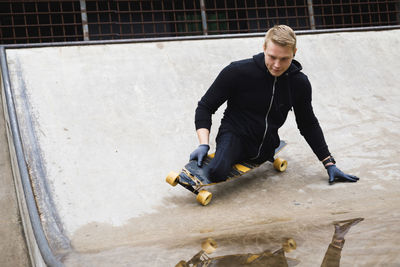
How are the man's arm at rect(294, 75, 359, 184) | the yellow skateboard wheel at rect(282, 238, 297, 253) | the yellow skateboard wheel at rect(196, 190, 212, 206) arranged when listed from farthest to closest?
the man's arm at rect(294, 75, 359, 184), the yellow skateboard wheel at rect(196, 190, 212, 206), the yellow skateboard wheel at rect(282, 238, 297, 253)

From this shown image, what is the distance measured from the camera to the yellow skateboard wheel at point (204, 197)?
7.88 ft

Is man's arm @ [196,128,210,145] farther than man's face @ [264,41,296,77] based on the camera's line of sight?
Yes

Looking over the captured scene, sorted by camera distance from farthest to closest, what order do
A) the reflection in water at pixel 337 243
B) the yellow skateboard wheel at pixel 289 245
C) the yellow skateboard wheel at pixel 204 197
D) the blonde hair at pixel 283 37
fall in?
1. the yellow skateboard wheel at pixel 204 197
2. the blonde hair at pixel 283 37
3. the yellow skateboard wheel at pixel 289 245
4. the reflection in water at pixel 337 243

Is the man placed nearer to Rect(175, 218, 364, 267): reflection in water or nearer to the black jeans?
the black jeans

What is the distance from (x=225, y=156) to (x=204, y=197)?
279 mm

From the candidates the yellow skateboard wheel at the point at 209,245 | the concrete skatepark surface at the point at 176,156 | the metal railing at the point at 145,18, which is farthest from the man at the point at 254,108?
the metal railing at the point at 145,18

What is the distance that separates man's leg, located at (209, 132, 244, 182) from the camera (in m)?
2.42

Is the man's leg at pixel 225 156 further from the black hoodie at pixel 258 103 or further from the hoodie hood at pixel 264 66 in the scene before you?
the hoodie hood at pixel 264 66

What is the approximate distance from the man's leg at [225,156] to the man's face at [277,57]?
49 cm

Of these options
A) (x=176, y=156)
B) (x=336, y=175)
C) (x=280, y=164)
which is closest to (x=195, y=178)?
(x=176, y=156)

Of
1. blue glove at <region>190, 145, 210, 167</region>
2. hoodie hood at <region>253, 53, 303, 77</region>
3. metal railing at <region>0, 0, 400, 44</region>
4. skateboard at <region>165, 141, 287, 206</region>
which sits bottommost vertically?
skateboard at <region>165, 141, 287, 206</region>

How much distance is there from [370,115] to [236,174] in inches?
66.8

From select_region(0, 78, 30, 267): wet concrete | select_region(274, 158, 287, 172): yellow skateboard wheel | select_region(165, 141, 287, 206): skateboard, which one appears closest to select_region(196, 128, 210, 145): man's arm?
select_region(165, 141, 287, 206): skateboard

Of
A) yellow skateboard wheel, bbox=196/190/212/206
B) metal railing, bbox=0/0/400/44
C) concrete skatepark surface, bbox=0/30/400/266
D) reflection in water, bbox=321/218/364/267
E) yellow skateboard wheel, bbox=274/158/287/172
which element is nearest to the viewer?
reflection in water, bbox=321/218/364/267
